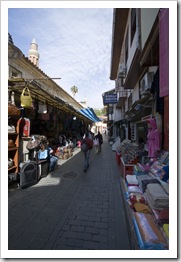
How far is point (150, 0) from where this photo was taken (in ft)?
7.78

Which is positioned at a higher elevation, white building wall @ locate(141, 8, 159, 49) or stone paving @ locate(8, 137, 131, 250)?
white building wall @ locate(141, 8, 159, 49)

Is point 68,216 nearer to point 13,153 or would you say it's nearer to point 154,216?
point 154,216

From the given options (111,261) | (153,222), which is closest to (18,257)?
(111,261)

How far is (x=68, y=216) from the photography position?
380 cm

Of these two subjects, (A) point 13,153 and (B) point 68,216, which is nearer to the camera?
(B) point 68,216

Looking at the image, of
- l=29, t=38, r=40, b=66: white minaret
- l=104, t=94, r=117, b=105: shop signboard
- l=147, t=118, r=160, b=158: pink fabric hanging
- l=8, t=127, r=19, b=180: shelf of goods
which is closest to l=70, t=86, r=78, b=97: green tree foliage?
l=29, t=38, r=40, b=66: white minaret

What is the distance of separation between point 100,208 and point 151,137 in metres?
2.37

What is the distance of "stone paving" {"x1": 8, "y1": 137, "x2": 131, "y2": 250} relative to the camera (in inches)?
115

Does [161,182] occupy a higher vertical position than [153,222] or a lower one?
higher

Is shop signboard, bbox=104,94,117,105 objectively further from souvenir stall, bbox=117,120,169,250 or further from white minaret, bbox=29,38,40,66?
white minaret, bbox=29,38,40,66

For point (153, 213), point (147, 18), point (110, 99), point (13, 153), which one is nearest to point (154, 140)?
point (153, 213)

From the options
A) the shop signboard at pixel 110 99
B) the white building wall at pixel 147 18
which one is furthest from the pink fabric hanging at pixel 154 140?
the shop signboard at pixel 110 99

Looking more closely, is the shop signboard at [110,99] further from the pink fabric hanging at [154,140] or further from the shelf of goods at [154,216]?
the shelf of goods at [154,216]

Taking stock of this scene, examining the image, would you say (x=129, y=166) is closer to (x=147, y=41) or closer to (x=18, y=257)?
(x=147, y=41)
